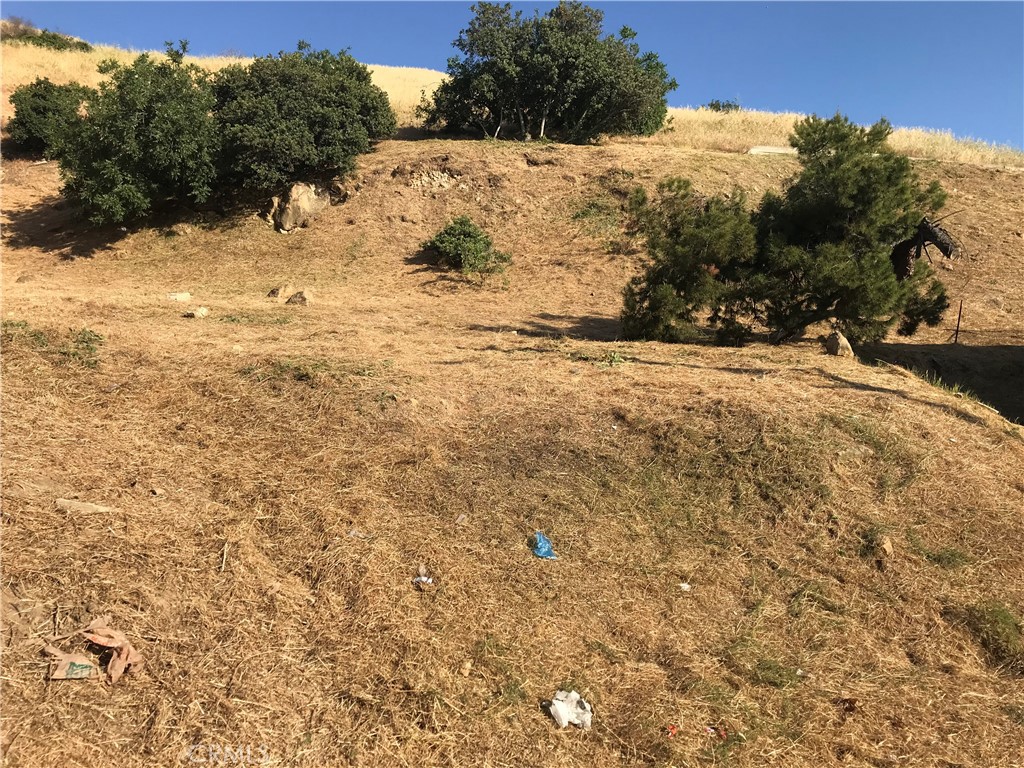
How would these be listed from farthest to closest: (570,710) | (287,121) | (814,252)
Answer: (287,121)
(814,252)
(570,710)

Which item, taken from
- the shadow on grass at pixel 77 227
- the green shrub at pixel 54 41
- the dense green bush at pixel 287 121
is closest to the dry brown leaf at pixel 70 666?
the dense green bush at pixel 287 121

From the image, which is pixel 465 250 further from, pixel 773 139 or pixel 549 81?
pixel 773 139

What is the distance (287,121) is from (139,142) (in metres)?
3.21

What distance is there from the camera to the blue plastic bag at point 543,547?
3930 mm

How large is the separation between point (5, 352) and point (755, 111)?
2583 cm

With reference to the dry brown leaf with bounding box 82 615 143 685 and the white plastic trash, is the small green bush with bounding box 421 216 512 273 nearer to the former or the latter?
the dry brown leaf with bounding box 82 615 143 685

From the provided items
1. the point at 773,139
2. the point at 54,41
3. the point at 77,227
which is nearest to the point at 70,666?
the point at 77,227

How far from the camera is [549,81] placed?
17734mm

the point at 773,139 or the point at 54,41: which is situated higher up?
the point at 54,41

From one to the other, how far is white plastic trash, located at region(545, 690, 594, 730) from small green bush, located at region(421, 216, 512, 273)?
11.0 m

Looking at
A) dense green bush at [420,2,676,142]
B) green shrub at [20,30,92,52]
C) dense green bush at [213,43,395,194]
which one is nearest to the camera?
dense green bush at [213,43,395,194]

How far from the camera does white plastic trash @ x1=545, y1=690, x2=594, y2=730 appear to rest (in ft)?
9.32

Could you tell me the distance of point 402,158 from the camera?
1638 cm

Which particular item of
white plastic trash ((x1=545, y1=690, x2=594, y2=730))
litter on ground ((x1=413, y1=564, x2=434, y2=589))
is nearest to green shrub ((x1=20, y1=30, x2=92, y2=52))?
litter on ground ((x1=413, y1=564, x2=434, y2=589))
